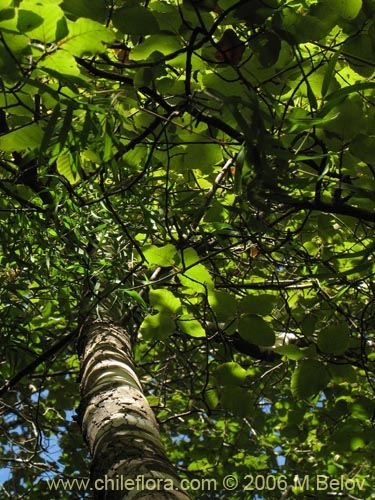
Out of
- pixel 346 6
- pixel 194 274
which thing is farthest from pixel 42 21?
pixel 194 274

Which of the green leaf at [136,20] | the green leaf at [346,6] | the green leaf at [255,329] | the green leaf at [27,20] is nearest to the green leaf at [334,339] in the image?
the green leaf at [255,329]

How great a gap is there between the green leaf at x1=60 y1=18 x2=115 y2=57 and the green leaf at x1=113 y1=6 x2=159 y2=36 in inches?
12.6

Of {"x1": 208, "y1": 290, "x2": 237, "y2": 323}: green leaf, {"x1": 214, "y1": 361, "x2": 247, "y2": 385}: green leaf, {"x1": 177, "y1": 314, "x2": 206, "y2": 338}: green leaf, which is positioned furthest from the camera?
{"x1": 214, "y1": 361, "x2": 247, "y2": 385}: green leaf

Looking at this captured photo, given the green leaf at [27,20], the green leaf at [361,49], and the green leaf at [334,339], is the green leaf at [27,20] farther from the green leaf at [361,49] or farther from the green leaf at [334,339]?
the green leaf at [334,339]

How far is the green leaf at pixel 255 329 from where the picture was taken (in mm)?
1759

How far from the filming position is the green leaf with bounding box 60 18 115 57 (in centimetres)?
106

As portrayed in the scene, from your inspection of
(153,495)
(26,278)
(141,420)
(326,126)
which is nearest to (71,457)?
(26,278)

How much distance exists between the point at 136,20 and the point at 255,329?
900 millimetres

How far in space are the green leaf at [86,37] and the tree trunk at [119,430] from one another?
3.00 ft

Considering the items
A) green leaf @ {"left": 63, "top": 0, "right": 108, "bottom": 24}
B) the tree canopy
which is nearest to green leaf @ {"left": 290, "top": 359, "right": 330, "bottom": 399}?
the tree canopy

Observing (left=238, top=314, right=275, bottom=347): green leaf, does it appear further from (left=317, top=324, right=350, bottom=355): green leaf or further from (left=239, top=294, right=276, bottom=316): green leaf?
(left=317, top=324, right=350, bottom=355): green leaf

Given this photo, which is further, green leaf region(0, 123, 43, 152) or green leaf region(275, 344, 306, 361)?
green leaf region(275, 344, 306, 361)

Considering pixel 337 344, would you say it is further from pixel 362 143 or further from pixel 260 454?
pixel 260 454

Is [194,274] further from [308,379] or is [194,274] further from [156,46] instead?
[156,46]
